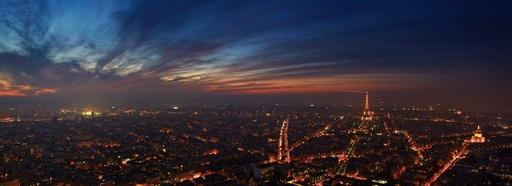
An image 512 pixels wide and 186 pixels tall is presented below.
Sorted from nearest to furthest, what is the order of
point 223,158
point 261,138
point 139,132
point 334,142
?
1. point 223,158
2. point 334,142
3. point 261,138
4. point 139,132

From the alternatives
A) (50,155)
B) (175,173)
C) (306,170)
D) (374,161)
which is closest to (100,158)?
(50,155)

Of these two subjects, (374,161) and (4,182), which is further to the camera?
(374,161)

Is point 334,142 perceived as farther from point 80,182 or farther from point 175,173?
point 80,182

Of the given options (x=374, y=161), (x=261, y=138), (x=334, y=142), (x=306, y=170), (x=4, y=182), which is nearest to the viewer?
(x=4, y=182)

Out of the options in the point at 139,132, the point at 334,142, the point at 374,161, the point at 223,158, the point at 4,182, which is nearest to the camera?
the point at 4,182

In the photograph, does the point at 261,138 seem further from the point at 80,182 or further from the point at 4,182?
the point at 4,182

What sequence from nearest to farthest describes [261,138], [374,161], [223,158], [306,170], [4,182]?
[4,182], [306,170], [374,161], [223,158], [261,138]

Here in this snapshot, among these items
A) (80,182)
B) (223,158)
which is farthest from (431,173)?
(80,182)

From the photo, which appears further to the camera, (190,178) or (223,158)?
(223,158)
